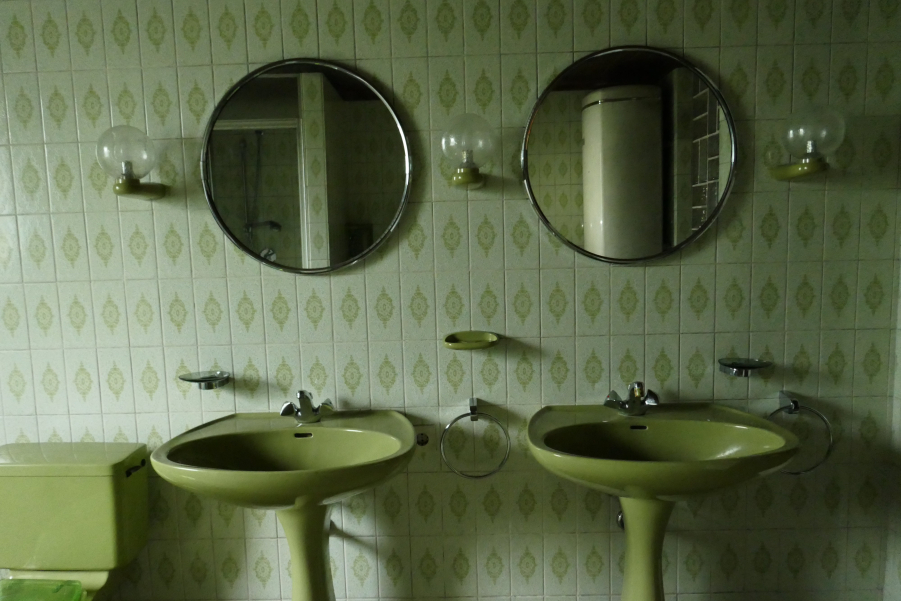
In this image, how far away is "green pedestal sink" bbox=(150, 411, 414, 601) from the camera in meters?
1.15

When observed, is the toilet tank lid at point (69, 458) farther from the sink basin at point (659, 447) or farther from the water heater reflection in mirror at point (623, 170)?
the water heater reflection in mirror at point (623, 170)

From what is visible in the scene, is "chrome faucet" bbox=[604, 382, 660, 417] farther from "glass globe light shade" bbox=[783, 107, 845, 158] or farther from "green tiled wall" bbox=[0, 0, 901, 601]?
"glass globe light shade" bbox=[783, 107, 845, 158]

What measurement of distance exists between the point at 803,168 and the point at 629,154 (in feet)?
1.41

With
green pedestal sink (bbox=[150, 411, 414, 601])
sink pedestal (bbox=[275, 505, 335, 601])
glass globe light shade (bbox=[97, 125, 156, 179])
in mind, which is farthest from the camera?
glass globe light shade (bbox=[97, 125, 156, 179])

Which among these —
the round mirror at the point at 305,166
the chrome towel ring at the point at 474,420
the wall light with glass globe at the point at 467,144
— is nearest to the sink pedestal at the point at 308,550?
the chrome towel ring at the point at 474,420

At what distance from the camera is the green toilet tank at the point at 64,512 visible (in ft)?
4.71

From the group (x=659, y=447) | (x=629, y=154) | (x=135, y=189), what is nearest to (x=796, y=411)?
(x=659, y=447)

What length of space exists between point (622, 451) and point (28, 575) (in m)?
1.67

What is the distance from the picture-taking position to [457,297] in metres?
1.55

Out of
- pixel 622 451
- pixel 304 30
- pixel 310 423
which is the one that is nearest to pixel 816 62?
pixel 622 451

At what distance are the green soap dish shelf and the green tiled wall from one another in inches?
1.2

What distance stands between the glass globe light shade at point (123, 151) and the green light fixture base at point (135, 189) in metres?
0.03

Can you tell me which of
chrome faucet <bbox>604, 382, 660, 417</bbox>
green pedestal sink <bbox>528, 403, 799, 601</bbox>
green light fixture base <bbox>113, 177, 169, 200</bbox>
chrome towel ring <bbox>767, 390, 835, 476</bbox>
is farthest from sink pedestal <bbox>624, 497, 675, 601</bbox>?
green light fixture base <bbox>113, 177, 169, 200</bbox>

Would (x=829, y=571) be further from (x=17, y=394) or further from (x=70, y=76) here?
(x=70, y=76)
